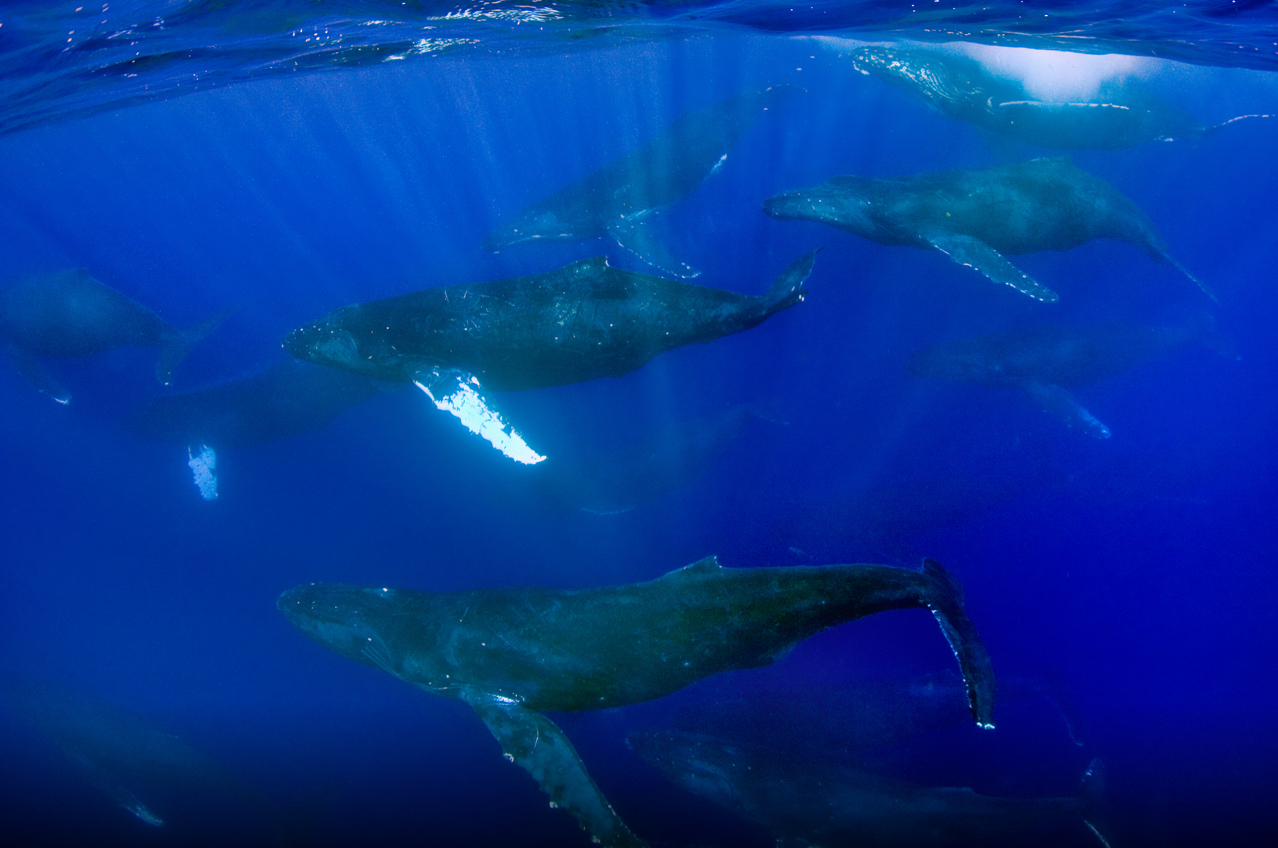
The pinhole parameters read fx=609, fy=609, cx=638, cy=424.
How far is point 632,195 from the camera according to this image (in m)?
13.9

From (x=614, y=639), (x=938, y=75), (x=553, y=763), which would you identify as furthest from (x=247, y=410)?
(x=938, y=75)

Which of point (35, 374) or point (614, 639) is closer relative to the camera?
point (614, 639)

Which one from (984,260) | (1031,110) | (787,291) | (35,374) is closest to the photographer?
(787,291)

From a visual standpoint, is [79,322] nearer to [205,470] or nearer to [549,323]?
[205,470]

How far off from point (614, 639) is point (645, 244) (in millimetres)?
9044

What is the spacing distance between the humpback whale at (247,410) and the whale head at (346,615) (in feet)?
15.7

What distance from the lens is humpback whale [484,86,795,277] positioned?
13758 mm

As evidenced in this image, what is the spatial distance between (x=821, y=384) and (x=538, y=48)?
14.3m

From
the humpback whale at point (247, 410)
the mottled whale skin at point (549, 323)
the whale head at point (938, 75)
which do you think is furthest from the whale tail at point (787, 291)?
the whale head at point (938, 75)

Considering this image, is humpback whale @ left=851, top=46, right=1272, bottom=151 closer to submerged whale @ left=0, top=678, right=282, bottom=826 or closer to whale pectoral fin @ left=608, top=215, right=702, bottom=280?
whale pectoral fin @ left=608, top=215, right=702, bottom=280

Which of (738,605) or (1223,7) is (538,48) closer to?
(1223,7)

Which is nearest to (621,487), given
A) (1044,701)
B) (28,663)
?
(1044,701)

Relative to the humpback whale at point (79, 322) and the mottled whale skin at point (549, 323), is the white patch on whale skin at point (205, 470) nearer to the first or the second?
the humpback whale at point (79, 322)

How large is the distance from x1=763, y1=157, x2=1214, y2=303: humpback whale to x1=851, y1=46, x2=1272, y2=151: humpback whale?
164 inches
